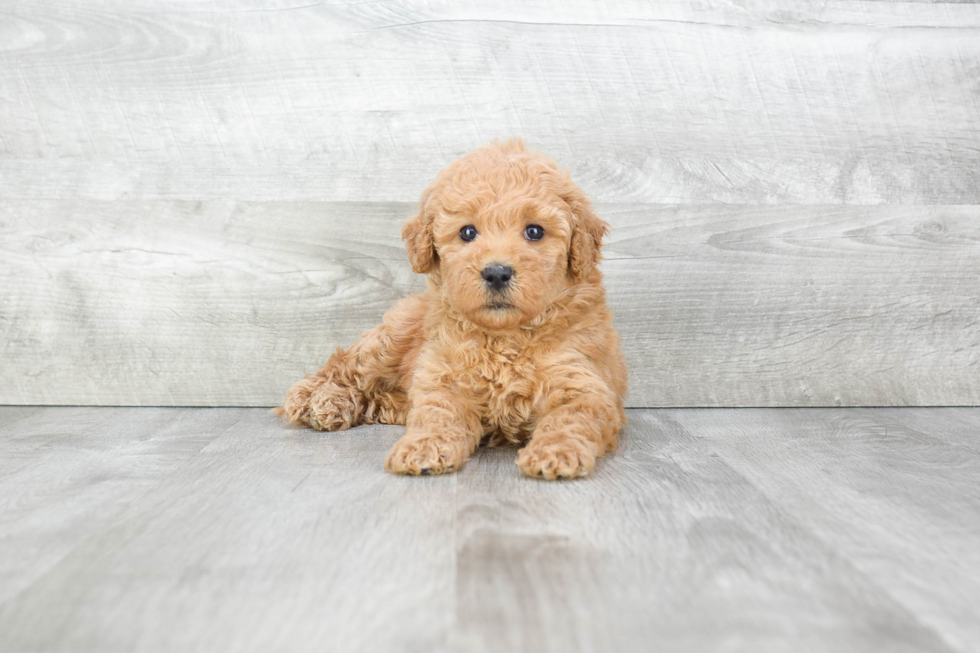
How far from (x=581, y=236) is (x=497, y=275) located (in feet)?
1.06

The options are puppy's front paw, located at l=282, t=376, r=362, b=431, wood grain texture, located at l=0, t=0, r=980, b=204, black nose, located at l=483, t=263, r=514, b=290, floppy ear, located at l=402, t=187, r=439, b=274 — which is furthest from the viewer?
wood grain texture, located at l=0, t=0, r=980, b=204

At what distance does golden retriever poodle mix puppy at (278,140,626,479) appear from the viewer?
2.03 m

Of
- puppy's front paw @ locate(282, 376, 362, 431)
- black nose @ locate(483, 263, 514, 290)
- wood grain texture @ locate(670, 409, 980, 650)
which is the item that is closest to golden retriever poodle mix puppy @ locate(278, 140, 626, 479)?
black nose @ locate(483, 263, 514, 290)

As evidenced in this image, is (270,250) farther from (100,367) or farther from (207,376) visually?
(100,367)

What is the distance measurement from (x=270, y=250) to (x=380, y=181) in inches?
19.4

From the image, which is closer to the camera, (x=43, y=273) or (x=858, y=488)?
(x=858, y=488)

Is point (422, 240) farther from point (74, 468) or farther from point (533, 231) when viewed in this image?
point (74, 468)

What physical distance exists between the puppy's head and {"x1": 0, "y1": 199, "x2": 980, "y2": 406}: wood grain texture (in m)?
0.72

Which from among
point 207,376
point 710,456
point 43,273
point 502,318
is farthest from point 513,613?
point 43,273

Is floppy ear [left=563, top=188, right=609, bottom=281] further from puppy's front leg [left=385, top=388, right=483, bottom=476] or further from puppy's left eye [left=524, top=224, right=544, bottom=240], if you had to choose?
puppy's front leg [left=385, top=388, right=483, bottom=476]

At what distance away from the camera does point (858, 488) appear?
1.86 meters

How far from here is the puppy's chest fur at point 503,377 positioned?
2219 mm

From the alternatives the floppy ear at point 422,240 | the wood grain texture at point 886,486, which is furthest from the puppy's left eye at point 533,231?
the wood grain texture at point 886,486

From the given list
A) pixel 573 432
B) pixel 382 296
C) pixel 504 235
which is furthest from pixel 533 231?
pixel 382 296
